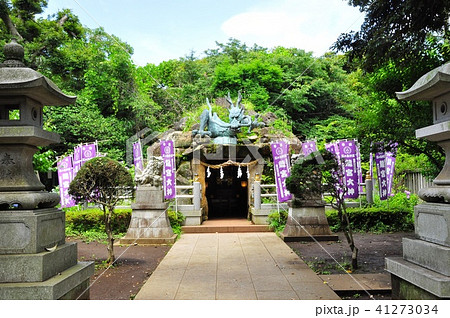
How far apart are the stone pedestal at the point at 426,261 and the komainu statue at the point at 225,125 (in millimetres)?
10870

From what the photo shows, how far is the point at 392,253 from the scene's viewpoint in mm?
8461

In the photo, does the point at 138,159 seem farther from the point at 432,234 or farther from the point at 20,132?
the point at 432,234

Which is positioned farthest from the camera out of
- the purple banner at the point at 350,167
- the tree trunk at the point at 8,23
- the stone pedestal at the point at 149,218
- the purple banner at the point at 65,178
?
the tree trunk at the point at 8,23

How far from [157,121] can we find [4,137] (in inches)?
720

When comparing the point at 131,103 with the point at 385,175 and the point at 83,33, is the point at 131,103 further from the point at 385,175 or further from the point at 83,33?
the point at 385,175

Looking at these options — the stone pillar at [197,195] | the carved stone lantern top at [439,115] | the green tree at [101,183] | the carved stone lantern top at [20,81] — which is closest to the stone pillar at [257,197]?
the stone pillar at [197,195]

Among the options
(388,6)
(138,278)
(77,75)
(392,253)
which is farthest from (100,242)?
(77,75)

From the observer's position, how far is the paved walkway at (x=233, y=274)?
17.9 feet

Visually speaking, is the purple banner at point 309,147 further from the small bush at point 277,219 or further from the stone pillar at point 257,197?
the small bush at point 277,219

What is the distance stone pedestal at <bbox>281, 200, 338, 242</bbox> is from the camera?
34.3 ft

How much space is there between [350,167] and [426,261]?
8.46 metres

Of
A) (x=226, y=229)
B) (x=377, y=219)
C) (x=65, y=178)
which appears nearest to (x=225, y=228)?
(x=226, y=229)

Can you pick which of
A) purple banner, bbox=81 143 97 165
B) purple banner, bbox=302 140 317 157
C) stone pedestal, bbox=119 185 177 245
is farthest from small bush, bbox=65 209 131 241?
purple banner, bbox=302 140 317 157

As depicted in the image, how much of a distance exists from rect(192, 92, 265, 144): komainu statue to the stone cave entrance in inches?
95.1
